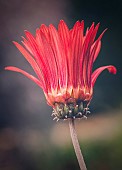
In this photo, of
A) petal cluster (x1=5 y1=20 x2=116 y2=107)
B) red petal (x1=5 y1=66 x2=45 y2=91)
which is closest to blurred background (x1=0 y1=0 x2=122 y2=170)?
red petal (x1=5 y1=66 x2=45 y2=91)

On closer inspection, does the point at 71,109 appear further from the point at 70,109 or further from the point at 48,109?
the point at 48,109

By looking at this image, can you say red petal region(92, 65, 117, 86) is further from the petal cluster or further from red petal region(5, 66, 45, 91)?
red petal region(5, 66, 45, 91)

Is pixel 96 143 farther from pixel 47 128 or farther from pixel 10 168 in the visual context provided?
pixel 10 168

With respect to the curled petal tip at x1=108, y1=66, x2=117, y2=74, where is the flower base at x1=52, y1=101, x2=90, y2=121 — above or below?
below

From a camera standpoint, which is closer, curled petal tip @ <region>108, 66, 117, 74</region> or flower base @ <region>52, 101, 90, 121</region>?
flower base @ <region>52, 101, 90, 121</region>

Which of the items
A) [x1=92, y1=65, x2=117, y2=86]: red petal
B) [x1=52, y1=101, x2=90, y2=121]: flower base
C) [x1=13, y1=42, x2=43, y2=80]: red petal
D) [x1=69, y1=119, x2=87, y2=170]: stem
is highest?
[x1=13, y1=42, x2=43, y2=80]: red petal

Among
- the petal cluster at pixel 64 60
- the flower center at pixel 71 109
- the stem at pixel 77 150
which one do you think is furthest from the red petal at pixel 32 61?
the stem at pixel 77 150

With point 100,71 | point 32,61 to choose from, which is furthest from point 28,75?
point 100,71
